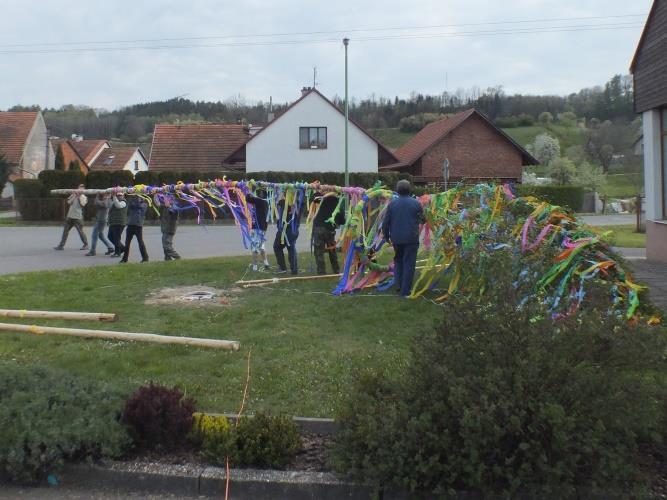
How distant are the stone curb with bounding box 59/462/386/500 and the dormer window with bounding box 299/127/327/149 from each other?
40748 mm

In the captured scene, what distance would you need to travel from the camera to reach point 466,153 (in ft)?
162

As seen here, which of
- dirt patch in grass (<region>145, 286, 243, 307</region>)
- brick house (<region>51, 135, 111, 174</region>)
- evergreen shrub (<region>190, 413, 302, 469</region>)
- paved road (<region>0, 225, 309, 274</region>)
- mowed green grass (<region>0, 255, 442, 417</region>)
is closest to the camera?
evergreen shrub (<region>190, 413, 302, 469</region>)

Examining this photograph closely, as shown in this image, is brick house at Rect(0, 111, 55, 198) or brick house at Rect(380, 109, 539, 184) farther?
brick house at Rect(0, 111, 55, 198)

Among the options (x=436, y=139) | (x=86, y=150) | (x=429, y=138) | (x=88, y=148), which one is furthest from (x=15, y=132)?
(x=436, y=139)

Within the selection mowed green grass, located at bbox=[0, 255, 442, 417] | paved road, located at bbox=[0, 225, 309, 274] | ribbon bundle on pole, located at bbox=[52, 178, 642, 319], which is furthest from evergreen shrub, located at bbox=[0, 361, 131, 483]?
paved road, located at bbox=[0, 225, 309, 274]

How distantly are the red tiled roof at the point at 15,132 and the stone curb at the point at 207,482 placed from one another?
54729mm

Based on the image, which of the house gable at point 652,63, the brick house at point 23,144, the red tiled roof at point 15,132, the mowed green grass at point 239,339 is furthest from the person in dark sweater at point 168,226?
the red tiled roof at point 15,132

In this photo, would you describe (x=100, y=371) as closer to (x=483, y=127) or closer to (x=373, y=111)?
(x=483, y=127)

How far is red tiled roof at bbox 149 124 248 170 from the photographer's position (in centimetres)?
4678

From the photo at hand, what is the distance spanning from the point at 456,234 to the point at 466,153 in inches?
1602

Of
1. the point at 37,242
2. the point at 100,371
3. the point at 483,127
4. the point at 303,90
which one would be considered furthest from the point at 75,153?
the point at 100,371

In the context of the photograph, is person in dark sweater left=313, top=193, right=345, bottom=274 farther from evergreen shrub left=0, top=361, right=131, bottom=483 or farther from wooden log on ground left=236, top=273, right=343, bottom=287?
evergreen shrub left=0, top=361, right=131, bottom=483

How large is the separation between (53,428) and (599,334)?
3423 mm

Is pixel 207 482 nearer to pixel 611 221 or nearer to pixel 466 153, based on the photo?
pixel 611 221
